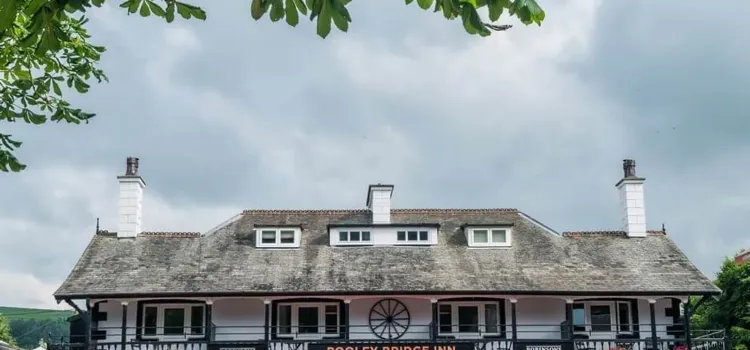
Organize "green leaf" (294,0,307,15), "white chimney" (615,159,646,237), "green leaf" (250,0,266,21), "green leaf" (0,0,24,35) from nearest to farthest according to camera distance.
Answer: "green leaf" (0,0,24,35), "green leaf" (294,0,307,15), "green leaf" (250,0,266,21), "white chimney" (615,159,646,237)

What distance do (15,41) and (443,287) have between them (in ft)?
60.9

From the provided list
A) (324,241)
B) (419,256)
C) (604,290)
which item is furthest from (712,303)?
(324,241)

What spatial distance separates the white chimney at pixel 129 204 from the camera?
2766cm

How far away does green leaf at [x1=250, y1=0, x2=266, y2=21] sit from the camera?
14.1ft

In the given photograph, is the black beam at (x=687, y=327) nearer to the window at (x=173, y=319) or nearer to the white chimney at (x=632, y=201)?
the white chimney at (x=632, y=201)

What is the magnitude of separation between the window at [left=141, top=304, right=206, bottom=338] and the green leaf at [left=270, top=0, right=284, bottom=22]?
74.2 ft

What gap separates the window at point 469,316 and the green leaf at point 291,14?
74.5 ft

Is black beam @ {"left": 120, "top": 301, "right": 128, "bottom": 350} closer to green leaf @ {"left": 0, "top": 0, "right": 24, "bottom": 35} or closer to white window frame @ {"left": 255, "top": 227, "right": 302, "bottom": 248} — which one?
white window frame @ {"left": 255, "top": 227, "right": 302, "bottom": 248}

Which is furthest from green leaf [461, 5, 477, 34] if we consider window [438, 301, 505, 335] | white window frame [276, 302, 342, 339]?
window [438, 301, 505, 335]

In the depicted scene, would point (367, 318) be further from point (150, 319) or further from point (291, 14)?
point (291, 14)

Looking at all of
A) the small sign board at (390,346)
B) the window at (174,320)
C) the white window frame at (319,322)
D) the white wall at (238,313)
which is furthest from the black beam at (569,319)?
the window at (174,320)

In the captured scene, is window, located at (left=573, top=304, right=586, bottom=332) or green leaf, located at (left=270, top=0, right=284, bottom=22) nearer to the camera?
green leaf, located at (left=270, top=0, right=284, bottom=22)

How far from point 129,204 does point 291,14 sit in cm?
2472

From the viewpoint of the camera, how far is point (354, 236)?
27.5 metres
